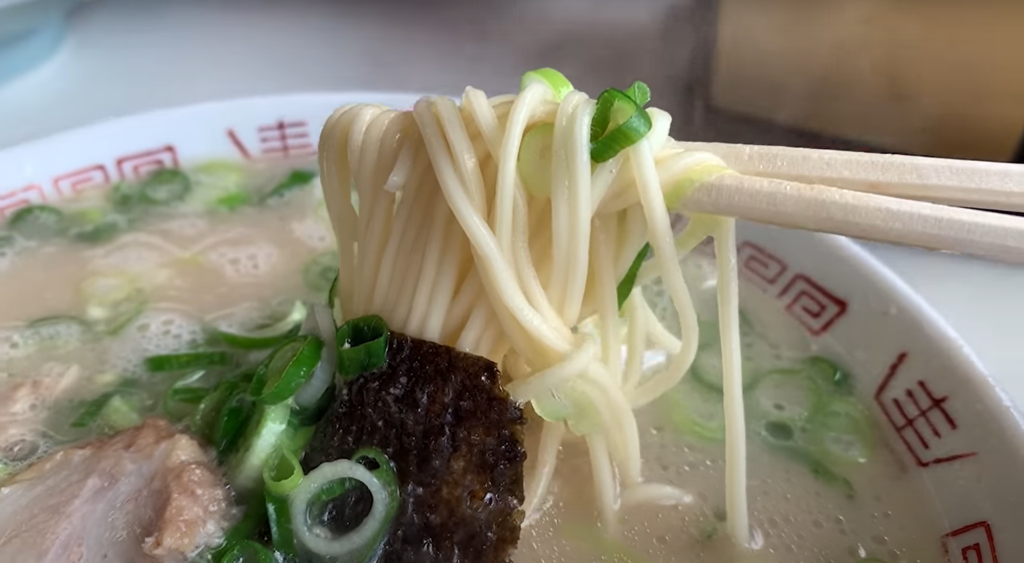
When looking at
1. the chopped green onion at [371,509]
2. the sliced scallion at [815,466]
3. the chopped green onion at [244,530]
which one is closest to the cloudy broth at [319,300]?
the sliced scallion at [815,466]

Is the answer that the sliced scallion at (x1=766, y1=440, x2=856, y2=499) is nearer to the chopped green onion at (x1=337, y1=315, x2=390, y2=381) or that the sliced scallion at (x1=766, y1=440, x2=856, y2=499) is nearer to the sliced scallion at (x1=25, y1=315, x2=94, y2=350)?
the chopped green onion at (x1=337, y1=315, x2=390, y2=381)

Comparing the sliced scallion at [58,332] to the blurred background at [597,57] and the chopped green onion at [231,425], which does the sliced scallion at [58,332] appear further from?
the blurred background at [597,57]

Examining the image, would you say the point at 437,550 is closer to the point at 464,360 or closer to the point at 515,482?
the point at 515,482

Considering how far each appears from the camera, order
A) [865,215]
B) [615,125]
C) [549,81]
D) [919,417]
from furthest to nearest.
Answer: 1. [919,417]
2. [549,81]
3. [615,125]
4. [865,215]

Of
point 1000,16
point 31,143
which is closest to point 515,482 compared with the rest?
point 31,143

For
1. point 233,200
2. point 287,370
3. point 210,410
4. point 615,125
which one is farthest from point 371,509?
point 233,200

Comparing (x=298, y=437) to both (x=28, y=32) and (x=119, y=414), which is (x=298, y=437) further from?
(x=28, y=32)
